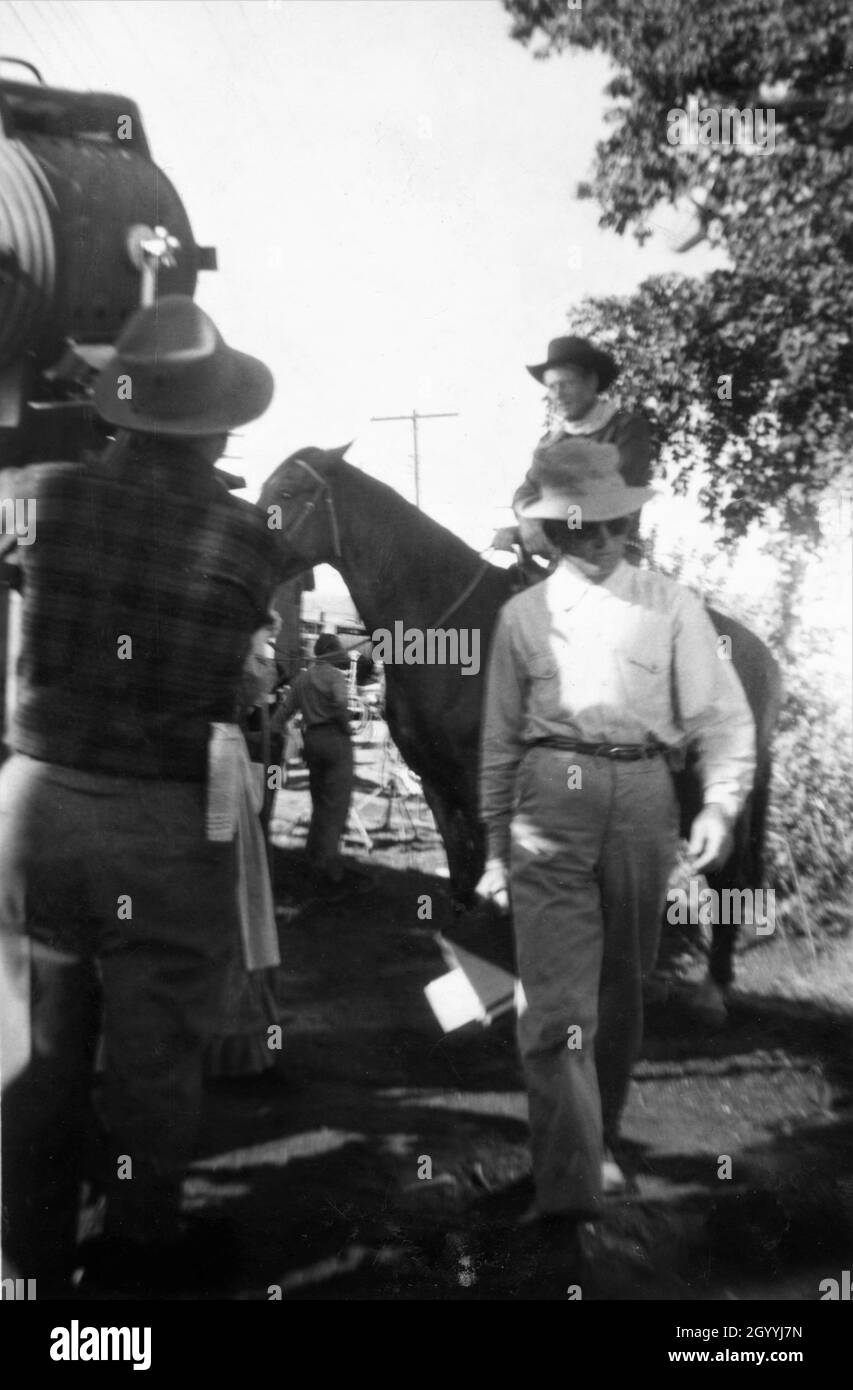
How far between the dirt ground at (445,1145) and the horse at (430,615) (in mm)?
169

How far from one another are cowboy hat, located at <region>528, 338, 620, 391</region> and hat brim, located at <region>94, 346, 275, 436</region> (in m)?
0.81

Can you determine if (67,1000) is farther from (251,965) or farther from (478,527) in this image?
(478,527)

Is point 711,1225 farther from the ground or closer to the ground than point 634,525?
closer to the ground

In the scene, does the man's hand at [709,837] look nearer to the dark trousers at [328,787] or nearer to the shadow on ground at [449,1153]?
the shadow on ground at [449,1153]

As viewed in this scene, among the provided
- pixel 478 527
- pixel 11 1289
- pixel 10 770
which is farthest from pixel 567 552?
pixel 11 1289

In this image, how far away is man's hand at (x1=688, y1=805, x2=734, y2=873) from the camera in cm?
288

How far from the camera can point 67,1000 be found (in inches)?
104

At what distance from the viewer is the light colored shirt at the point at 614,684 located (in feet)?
9.71

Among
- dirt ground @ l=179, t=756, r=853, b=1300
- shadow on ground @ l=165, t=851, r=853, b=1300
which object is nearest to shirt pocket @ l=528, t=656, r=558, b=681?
dirt ground @ l=179, t=756, r=853, b=1300

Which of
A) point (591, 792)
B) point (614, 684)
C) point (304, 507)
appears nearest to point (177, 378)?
point (304, 507)

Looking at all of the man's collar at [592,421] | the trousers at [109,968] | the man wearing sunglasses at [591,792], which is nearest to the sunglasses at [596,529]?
the man wearing sunglasses at [591,792]

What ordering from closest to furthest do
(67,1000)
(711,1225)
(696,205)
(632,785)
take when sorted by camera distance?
1. (67,1000)
2. (632,785)
3. (711,1225)
4. (696,205)

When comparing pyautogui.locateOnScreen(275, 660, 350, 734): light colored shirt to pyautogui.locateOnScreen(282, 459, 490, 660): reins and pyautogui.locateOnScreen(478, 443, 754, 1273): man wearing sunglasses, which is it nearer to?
pyautogui.locateOnScreen(282, 459, 490, 660): reins

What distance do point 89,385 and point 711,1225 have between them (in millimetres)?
2844
